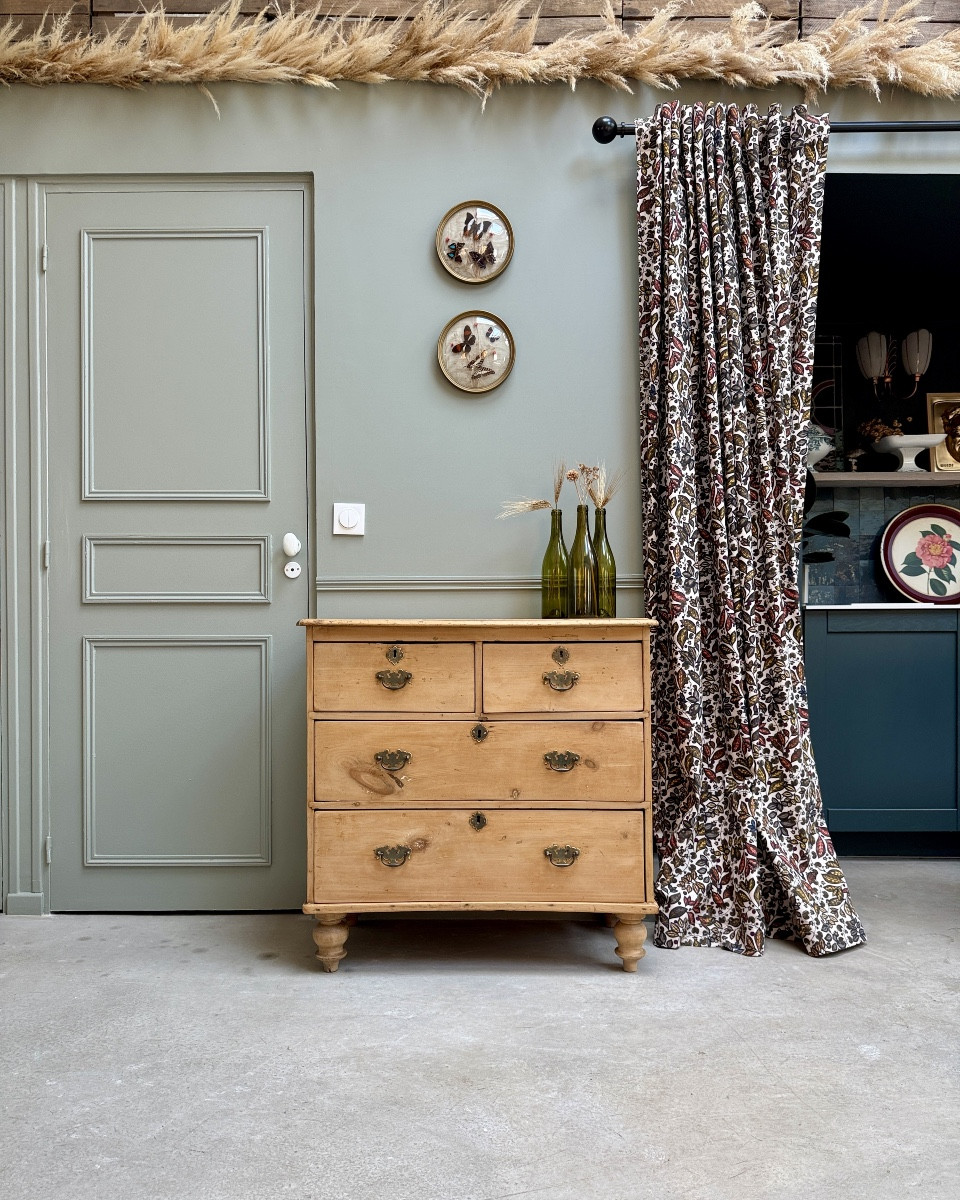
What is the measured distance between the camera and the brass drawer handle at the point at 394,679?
2.46 metres

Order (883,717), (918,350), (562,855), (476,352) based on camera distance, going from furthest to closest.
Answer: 1. (918,350)
2. (883,717)
3. (476,352)
4. (562,855)

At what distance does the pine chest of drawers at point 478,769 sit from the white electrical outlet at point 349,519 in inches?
20.4

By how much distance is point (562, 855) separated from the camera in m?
2.42

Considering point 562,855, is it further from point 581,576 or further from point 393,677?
point 581,576

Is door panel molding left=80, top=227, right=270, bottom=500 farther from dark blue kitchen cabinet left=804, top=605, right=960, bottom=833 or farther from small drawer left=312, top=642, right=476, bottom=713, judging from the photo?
dark blue kitchen cabinet left=804, top=605, right=960, bottom=833

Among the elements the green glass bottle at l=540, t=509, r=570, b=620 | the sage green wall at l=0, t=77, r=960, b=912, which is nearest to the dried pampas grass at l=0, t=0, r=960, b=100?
the sage green wall at l=0, t=77, r=960, b=912

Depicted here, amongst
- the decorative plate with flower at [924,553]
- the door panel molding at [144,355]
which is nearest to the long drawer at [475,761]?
the door panel molding at [144,355]

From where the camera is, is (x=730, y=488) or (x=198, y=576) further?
(x=198, y=576)

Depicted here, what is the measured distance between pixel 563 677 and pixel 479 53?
6.40 feet

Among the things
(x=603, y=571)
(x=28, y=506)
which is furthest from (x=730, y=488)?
(x=28, y=506)

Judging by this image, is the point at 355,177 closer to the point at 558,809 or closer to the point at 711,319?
the point at 711,319

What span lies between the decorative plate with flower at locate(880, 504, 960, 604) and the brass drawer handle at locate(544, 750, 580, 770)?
221 cm

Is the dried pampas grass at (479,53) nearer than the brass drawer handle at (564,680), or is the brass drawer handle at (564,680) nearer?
the brass drawer handle at (564,680)

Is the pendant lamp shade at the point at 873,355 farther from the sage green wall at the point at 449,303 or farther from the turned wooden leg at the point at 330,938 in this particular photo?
the turned wooden leg at the point at 330,938
